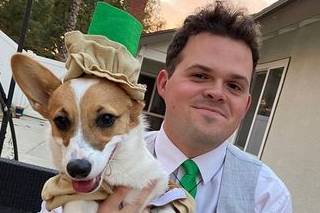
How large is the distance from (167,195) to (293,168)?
351 cm

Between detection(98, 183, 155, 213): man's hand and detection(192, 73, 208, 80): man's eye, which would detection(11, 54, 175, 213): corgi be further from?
detection(192, 73, 208, 80): man's eye

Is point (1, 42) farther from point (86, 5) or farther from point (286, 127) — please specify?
point (86, 5)

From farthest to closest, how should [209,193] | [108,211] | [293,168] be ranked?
[293,168] < [209,193] < [108,211]

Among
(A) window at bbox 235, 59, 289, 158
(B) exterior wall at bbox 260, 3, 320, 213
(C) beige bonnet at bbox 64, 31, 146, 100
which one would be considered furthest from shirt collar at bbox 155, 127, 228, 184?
(A) window at bbox 235, 59, 289, 158

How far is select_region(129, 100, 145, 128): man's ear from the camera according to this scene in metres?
2.00

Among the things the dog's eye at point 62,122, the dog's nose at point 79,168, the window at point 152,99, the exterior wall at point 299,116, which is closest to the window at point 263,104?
the exterior wall at point 299,116

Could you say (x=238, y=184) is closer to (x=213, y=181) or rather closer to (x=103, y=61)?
(x=213, y=181)

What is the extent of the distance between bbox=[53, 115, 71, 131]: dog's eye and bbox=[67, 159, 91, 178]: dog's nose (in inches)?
6.9

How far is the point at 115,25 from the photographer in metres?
2.06

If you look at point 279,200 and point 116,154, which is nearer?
point 116,154

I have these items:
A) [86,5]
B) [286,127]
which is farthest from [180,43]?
[86,5]

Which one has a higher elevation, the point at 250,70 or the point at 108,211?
the point at 250,70

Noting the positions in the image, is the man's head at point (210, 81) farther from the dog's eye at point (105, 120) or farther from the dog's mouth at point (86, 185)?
the dog's mouth at point (86, 185)

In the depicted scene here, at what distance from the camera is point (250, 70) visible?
226 cm
